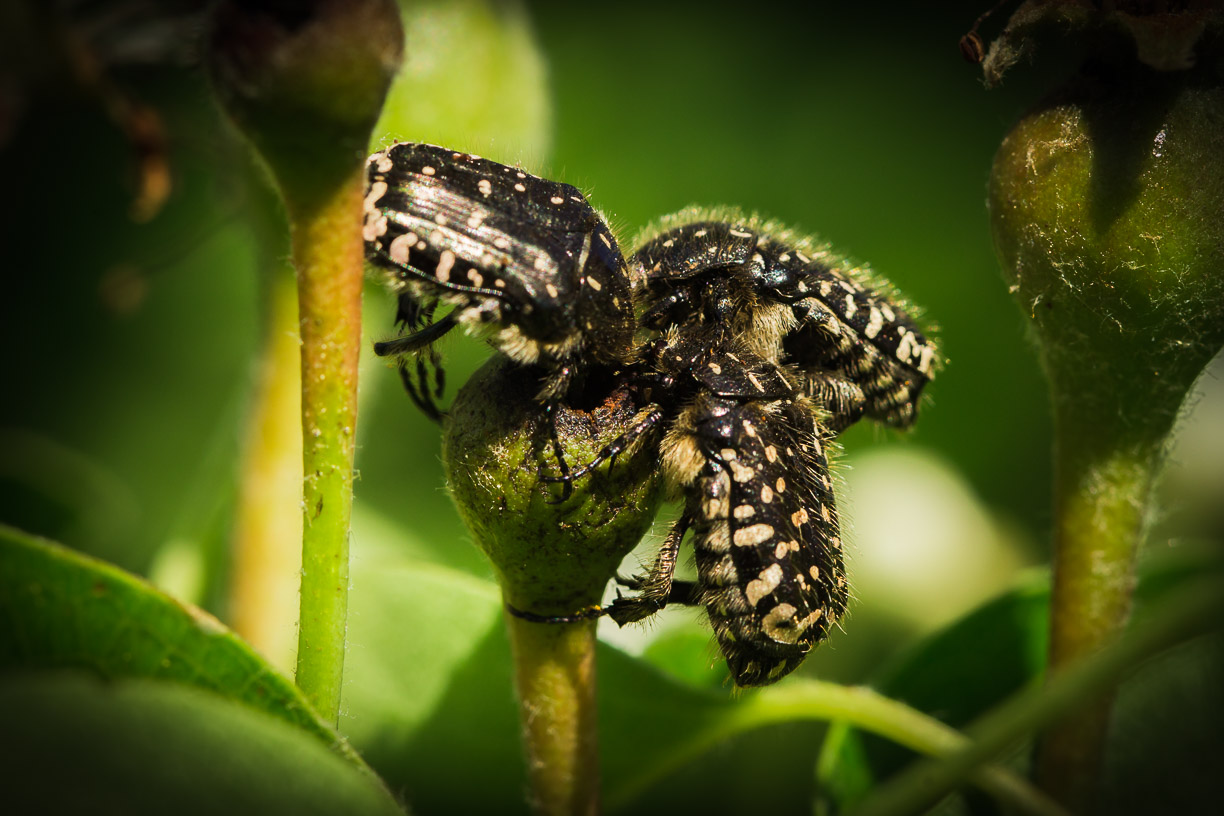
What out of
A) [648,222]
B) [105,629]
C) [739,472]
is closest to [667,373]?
[739,472]

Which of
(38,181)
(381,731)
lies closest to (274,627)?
(381,731)

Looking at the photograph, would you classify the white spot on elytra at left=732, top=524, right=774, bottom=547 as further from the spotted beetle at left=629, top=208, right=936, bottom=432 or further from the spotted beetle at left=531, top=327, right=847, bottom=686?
the spotted beetle at left=629, top=208, right=936, bottom=432

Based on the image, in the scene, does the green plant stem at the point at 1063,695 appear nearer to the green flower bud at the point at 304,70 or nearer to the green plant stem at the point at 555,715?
the green plant stem at the point at 555,715

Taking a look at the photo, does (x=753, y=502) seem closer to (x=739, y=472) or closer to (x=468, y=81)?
(x=739, y=472)

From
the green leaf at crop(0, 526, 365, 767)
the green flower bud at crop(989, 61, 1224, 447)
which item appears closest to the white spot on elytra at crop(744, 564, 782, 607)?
the green flower bud at crop(989, 61, 1224, 447)

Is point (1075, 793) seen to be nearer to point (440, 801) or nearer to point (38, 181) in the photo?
point (440, 801)
